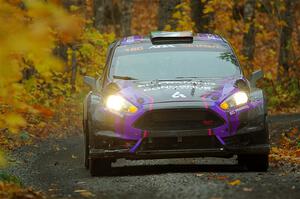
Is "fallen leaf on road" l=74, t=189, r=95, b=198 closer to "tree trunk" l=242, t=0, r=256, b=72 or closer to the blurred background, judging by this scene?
the blurred background

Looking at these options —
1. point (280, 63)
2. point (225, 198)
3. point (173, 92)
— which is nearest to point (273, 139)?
point (173, 92)

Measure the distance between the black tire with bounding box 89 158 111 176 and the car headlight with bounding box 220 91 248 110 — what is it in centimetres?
157

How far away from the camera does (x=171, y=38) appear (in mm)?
11727

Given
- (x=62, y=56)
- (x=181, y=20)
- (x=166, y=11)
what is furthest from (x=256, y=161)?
(x=62, y=56)

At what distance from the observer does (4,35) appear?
5695mm

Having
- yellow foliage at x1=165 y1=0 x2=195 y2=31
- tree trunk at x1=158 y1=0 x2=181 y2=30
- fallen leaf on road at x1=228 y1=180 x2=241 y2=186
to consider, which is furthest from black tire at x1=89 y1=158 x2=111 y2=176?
tree trunk at x1=158 y1=0 x2=181 y2=30

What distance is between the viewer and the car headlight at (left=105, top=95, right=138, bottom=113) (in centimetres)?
959

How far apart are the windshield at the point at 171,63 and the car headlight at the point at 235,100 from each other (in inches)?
40.7

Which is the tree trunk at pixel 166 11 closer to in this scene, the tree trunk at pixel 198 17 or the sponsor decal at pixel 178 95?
the tree trunk at pixel 198 17

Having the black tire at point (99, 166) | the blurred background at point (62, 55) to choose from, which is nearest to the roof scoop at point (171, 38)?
the blurred background at point (62, 55)

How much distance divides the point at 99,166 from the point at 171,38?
2546 mm

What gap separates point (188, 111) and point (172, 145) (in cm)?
44

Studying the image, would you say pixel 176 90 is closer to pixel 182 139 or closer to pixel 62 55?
pixel 182 139

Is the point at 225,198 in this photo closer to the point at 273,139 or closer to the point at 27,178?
the point at 27,178
